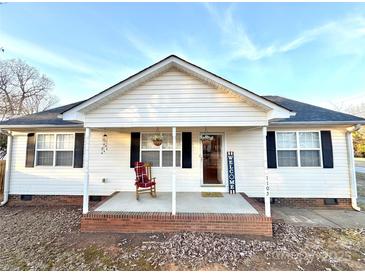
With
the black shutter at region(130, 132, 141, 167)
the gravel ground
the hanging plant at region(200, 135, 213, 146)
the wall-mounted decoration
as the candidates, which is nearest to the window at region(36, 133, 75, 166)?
the wall-mounted decoration

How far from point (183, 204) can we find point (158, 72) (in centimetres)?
383

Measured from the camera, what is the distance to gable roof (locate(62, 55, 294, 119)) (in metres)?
4.29

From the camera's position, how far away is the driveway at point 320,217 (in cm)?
479

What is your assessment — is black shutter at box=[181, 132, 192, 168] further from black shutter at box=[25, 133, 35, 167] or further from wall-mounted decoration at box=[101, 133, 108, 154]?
black shutter at box=[25, 133, 35, 167]

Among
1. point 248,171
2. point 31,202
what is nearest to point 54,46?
point 31,202

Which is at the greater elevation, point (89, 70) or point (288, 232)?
point (89, 70)

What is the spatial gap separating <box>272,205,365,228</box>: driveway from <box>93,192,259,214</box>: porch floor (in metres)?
1.19

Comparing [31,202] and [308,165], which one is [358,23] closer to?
[308,165]

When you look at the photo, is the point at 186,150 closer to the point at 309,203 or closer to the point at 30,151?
the point at 309,203

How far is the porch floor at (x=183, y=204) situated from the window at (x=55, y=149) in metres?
2.65

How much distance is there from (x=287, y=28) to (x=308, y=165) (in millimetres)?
8263

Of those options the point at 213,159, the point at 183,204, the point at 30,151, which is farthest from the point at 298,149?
the point at 30,151

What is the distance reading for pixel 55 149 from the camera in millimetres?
6668

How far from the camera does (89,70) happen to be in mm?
14570
